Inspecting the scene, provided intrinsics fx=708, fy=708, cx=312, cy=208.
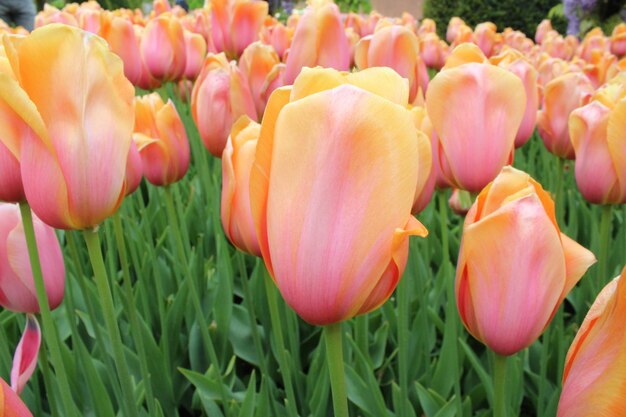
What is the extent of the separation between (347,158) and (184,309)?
110 cm

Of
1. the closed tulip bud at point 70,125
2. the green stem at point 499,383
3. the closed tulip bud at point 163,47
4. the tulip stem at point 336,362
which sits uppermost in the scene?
the closed tulip bud at point 70,125

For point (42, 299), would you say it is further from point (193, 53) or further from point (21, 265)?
point (193, 53)

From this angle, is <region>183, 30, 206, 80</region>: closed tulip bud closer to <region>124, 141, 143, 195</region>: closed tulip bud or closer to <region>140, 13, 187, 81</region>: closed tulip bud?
<region>140, 13, 187, 81</region>: closed tulip bud

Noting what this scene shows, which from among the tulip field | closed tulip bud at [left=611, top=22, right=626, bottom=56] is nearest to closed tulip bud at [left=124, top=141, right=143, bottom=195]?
the tulip field

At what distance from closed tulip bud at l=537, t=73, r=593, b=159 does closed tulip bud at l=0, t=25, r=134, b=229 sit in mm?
976

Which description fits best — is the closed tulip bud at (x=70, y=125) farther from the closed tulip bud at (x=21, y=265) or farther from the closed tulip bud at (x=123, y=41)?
the closed tulip bud at (x=123, y=41)

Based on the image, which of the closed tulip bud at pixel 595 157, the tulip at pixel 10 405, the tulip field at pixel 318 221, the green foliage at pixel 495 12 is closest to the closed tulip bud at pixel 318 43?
the tulip field at pixel 318 221

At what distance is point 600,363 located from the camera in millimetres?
479

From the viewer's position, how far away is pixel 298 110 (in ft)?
1.66

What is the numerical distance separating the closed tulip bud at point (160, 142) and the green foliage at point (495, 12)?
7783mm

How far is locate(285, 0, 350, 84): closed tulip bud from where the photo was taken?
52.6 inches

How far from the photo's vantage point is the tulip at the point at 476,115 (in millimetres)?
894

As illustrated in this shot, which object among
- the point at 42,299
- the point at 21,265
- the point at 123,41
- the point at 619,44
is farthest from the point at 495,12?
the point at 42,299

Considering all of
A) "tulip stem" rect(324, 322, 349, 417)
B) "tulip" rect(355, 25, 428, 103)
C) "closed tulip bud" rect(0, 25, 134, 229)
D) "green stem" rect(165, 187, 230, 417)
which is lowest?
"green stem" rect(165, 187, 230, 417)
